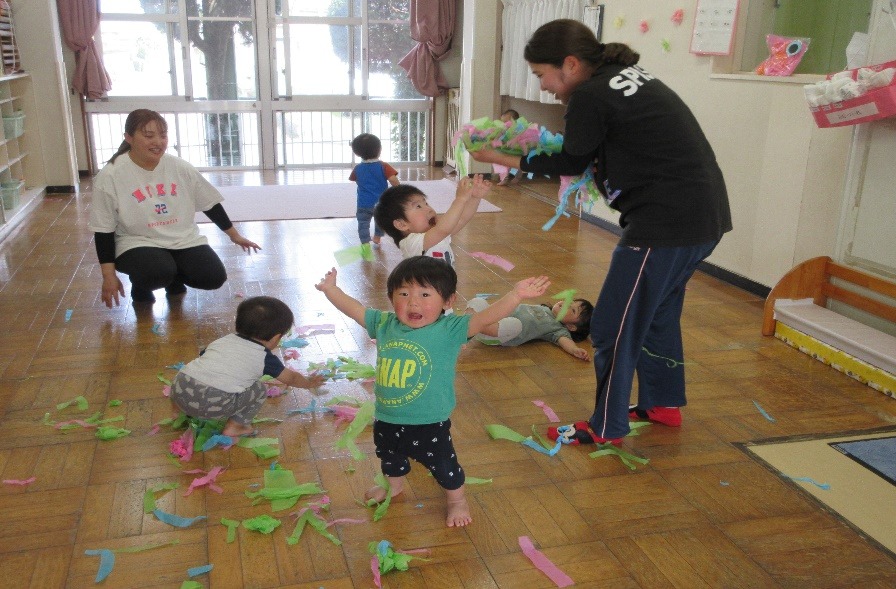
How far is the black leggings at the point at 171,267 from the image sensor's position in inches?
160

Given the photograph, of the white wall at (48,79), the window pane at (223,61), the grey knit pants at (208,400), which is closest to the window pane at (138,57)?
the window pane at (223,61)

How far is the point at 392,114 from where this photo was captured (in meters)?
10.3

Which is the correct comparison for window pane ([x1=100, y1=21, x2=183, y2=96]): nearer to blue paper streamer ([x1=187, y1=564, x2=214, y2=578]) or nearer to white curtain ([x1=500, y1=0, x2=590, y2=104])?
A: white curtain ([x1=500, y1=0, x2=590, y2=104])

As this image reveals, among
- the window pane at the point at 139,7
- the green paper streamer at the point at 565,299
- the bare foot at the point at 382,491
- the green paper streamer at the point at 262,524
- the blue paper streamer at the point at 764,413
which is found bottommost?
the blue paper streamer at the point at 764,413

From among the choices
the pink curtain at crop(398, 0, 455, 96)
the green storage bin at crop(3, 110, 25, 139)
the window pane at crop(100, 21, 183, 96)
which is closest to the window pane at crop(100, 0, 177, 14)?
the window pane at crop(100, 21, 183, 96)

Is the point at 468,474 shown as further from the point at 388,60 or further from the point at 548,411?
the point at 388,60

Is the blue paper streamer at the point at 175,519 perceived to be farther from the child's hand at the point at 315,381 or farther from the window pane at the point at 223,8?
the window pane at the point at 223,8

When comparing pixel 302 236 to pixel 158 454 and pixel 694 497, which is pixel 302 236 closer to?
pixel 158 454

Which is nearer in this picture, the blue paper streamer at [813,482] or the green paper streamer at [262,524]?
the green paper streamer at [262,524]

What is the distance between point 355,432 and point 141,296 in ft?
7.46

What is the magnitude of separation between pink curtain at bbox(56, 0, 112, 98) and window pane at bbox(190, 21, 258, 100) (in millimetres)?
1060

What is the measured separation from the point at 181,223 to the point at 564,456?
8.64ft

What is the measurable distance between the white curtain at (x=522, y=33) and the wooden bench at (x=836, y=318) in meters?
3.88

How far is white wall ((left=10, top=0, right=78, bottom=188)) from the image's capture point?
7453 millimetres
